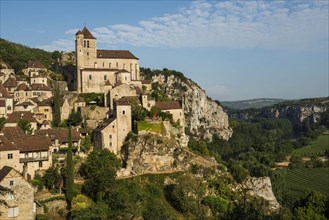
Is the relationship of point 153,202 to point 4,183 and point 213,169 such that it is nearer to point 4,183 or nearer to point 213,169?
point 213,169

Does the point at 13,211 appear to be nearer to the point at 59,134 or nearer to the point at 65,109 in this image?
the point at 59,134

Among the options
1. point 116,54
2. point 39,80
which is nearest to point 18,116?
point 39,80

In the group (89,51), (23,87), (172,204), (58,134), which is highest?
(89,51)

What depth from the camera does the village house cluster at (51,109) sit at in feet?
169

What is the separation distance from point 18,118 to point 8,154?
1364 centimetres

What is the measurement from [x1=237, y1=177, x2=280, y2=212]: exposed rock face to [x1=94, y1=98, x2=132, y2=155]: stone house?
73.0 ft

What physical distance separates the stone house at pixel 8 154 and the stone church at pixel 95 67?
28496 mm

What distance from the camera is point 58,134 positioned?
6269cm

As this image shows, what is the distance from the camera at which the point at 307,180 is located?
371 feet

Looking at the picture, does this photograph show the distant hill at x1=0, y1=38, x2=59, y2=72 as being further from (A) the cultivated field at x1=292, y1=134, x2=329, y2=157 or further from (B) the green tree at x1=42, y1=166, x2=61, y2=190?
(A) the cultivated field at x1=292, y1=134, x2=329, y2=157

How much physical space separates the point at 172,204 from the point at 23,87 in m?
37.3

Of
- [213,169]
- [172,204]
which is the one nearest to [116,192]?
[172,204]

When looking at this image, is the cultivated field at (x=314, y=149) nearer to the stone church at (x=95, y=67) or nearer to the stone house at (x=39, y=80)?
the stone church at (x=95, y=67)

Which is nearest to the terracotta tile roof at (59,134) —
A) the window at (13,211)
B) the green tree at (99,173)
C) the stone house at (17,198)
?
the green tree at (99,173)
